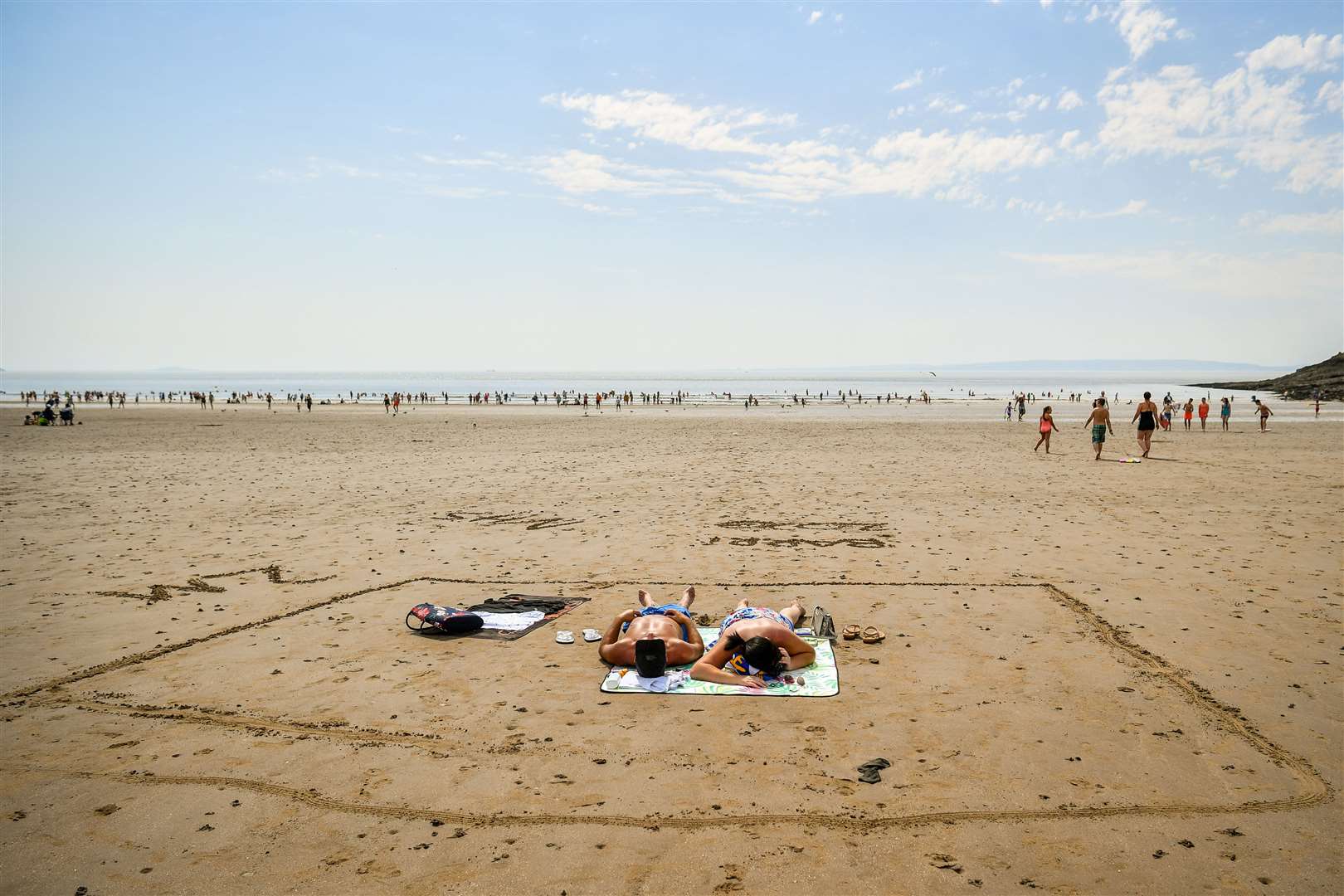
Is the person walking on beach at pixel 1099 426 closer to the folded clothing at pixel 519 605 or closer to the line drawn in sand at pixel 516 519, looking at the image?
the line drawn in sand at pixel 516 519

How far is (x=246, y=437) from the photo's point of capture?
1495 inches

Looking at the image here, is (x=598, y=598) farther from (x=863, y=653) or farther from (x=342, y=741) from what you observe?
(x=342, y=741)

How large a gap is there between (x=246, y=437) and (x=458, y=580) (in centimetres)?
3263

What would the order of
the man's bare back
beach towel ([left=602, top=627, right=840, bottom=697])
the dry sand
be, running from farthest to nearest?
the man's bare back → beach towel ([left=602, top=627, right=840, bottom=697]) → the dry sand

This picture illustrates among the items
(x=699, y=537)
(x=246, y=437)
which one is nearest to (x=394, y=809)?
(x=699, y=537)

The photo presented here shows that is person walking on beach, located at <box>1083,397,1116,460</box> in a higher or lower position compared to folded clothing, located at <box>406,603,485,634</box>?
higher

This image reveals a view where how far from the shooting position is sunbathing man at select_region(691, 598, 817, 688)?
7.15 m

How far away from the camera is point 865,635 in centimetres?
819

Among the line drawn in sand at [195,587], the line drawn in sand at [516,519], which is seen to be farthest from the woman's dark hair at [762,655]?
the line drawn in sand at [516,519]

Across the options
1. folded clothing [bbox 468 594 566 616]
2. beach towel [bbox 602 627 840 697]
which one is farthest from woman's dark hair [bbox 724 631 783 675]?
folded clothing [bbox 468 594 566 616]

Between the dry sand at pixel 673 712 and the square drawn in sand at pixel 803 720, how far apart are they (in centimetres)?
4

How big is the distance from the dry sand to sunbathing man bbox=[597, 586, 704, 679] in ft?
1.11

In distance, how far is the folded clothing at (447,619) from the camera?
864 centimetres

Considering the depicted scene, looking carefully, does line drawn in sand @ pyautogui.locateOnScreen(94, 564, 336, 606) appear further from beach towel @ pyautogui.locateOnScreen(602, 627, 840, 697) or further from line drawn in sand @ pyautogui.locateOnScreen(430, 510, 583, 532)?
beach towel @ pyautogui.locateOnScreen(602, 627, 840, 697)
